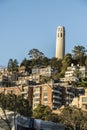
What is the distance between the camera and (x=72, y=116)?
78812mm

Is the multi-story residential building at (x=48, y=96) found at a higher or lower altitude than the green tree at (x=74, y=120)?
higher

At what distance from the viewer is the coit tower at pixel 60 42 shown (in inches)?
6570

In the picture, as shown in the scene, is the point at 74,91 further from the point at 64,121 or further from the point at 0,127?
the point at 0,127

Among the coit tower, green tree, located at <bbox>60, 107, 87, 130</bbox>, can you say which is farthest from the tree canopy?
green tree, located at <bbox>60, 107, 87, 130</bbox>

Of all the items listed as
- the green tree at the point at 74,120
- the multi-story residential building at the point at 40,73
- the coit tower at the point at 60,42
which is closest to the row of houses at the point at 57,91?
the multi-story residential building at the point at 40,73

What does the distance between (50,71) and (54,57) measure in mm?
14153

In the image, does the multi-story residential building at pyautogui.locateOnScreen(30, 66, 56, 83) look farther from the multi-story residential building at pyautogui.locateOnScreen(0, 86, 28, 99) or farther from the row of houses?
the multi-story residential building at pyautogui.locateOnScreen(0, 86, 28, 99)

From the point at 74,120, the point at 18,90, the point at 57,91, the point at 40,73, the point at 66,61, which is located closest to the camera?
the point at 74,120

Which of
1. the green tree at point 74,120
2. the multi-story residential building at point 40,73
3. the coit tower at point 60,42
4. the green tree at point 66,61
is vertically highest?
the coit tower at point 60,42

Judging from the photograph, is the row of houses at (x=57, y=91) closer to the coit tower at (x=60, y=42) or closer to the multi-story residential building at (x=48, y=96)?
the multi-story residential building at (x=48, y=96)

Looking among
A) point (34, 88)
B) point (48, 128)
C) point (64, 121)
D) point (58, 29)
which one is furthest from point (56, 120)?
point (58, 29)

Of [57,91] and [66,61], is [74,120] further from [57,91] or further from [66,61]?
[66,61]

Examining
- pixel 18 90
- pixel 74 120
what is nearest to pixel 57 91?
pixel 18 90

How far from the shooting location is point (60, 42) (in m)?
170
